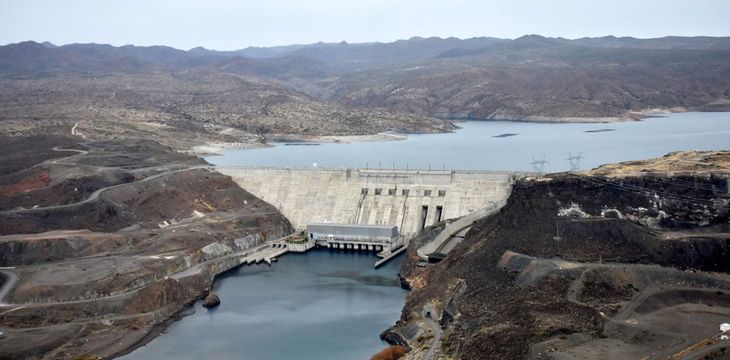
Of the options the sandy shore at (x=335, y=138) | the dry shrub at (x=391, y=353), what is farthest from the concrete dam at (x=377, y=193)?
the sandy shore at (x=335, y=138)

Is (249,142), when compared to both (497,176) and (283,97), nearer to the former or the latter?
(283,97)

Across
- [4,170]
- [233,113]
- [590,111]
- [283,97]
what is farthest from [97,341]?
[590,111]

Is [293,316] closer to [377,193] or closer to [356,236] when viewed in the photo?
[356,236]

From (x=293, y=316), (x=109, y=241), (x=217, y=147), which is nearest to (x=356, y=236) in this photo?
(x=293, y=316)

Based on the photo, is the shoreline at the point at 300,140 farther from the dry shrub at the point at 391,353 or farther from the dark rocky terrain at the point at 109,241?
the dry shrub at the point at 391,353

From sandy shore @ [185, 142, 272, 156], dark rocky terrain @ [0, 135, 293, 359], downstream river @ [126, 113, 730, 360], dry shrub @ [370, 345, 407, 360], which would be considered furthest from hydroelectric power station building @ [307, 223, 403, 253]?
sandy shore @ [185, 142, 272, 156]

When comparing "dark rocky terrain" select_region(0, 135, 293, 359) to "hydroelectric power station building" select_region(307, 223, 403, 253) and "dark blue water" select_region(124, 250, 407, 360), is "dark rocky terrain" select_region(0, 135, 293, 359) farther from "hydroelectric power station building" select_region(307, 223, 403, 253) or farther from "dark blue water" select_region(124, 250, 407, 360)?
"hydroelectric power station building" select_region(307, 223, 403, 253)
